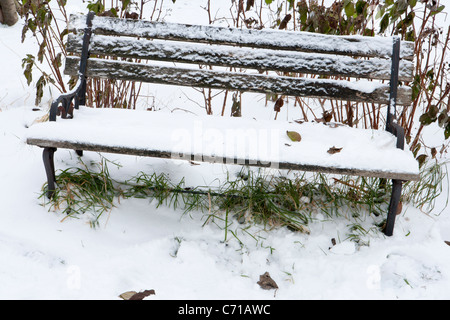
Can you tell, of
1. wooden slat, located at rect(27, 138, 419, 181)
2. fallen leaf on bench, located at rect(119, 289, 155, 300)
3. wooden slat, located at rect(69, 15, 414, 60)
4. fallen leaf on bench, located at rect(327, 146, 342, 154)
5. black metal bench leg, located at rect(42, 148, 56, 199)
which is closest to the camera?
fallen leaf on bench, located at rect(119, 289, 155, 300)

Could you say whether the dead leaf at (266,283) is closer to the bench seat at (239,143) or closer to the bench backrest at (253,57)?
the bench seat at (239,143)

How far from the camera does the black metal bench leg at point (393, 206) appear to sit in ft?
7.04

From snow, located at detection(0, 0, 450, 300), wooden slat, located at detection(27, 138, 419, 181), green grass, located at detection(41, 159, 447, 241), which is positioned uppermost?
wooden slat, located at detection(27, 138, 419, 181)

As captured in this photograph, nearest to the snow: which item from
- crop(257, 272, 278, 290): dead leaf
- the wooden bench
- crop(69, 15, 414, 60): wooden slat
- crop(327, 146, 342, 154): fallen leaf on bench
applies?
crop(257, 272, 278, 290): dead leaf

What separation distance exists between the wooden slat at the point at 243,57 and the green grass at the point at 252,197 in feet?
2.02

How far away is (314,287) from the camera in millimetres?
2020

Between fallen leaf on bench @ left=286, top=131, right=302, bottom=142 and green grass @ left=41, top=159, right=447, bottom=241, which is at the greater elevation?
fallen leaf on bench @ left=286, top=131, right=302, bottom=142

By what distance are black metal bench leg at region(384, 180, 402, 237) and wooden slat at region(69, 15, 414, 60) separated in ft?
2.56

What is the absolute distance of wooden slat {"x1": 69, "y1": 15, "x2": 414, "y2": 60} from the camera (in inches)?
97.7

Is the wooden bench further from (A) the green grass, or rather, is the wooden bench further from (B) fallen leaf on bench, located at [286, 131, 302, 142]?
(A) the green grass

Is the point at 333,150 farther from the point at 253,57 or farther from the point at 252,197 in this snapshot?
the point at 253,57

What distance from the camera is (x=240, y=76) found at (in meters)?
2.56

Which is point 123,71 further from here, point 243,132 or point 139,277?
point 139,277

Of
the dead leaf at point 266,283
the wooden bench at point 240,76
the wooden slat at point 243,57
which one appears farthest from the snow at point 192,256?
the wooden slat at point 243,57
